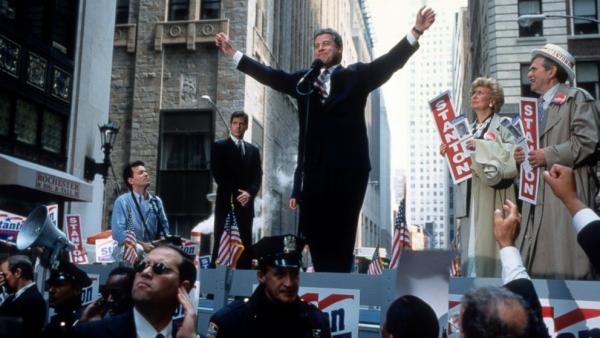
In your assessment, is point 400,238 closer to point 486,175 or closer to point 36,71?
point 486,175

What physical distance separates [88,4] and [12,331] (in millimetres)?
19987

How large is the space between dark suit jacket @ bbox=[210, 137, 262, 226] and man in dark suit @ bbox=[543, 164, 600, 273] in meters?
4.57

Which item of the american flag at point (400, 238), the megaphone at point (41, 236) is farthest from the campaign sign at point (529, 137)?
the megaphone at point (41, 236)

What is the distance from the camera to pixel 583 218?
3252mm

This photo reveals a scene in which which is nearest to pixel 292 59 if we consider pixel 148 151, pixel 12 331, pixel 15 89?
pixel 148 151

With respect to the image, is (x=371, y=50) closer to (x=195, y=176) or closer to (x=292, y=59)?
(x=292, y=59)

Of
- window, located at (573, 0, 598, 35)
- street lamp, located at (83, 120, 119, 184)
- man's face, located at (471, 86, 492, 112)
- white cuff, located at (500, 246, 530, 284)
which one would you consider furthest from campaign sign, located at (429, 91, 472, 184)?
window, located at (573, 0, 598, 35)

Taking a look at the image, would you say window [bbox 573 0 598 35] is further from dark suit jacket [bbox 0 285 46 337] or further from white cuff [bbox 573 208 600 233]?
white cuff [bbox 573 208 600 233]

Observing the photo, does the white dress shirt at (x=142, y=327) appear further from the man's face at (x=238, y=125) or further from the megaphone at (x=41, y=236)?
the man's face at (x=238, y=125)

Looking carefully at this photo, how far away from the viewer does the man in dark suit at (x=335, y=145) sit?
5160 mm

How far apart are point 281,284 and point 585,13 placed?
2775 cm

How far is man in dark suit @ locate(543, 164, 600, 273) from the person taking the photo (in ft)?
10.5

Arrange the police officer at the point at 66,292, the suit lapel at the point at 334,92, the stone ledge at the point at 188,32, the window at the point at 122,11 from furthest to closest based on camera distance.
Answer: the window at the point at 122,11 → the stone ledge at the point at 188,32 → the police officer at the point at 66,292 → the suit lapel at the point at 334,92

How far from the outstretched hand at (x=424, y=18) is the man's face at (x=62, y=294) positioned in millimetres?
3780
